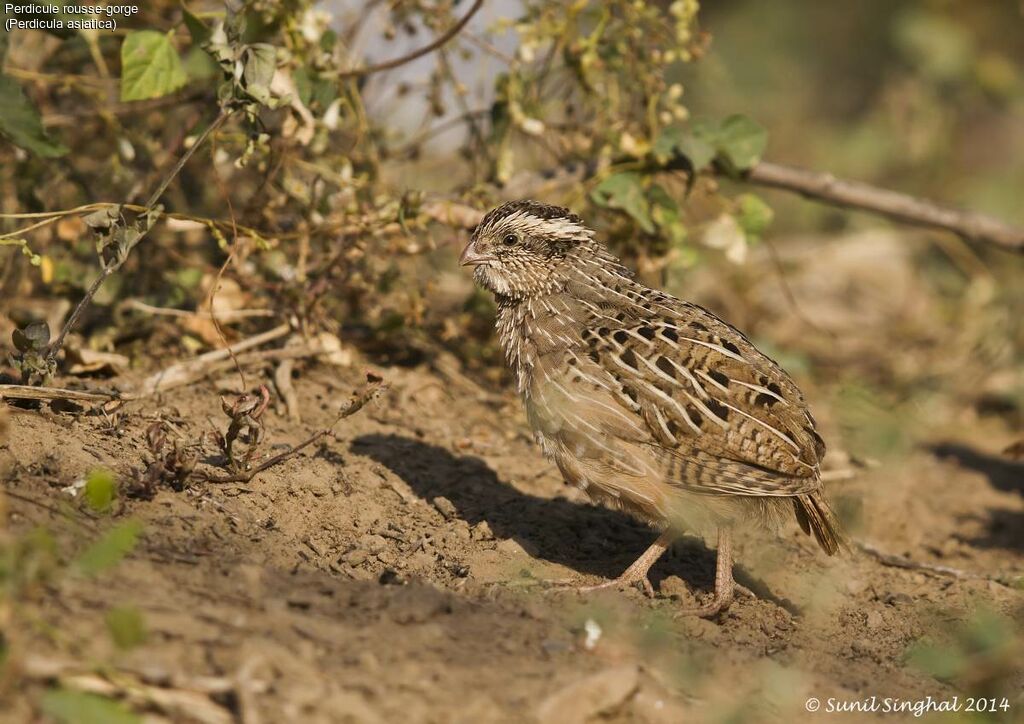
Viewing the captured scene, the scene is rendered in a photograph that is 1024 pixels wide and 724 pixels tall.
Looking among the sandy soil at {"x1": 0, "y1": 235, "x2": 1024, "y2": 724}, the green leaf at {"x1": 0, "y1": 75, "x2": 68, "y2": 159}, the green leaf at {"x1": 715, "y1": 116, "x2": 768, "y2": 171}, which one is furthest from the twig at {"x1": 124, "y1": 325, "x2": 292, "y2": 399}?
the green leaf at {"x1": 715, "y1": 116, "x2": 768, "y2": 171}

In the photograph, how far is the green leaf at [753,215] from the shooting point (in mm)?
6570

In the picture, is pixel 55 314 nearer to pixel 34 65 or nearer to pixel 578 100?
pixel 34 65

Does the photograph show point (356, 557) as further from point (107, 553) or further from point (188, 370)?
point (188, 370)

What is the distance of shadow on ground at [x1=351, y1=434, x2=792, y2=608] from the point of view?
534cm

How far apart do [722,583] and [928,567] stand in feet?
4.65

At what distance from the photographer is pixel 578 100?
6973mm

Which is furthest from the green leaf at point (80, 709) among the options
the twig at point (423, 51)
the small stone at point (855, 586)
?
the twig at point (423, 51)

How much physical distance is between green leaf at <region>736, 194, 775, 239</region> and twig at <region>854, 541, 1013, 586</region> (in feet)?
6.13

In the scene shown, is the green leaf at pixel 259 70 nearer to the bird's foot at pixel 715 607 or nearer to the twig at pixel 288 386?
the twig at pixel 288 386

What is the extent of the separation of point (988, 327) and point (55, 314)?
6.84m

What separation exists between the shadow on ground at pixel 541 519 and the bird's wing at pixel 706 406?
28.6 inches

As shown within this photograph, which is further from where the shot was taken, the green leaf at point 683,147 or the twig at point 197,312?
the green leaf at point 683,147

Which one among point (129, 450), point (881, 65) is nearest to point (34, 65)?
point (129, 450)

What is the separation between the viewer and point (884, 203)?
278 inches
